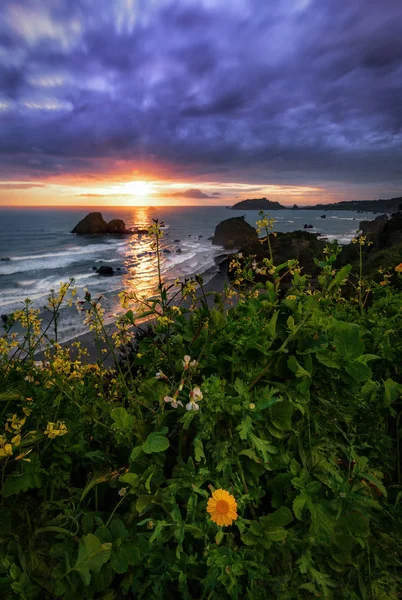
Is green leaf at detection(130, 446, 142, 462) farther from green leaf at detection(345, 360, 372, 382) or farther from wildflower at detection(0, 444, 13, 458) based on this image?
green leaf at detection(345, 360, 372, 382)

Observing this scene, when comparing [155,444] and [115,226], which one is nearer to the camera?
[155,444]

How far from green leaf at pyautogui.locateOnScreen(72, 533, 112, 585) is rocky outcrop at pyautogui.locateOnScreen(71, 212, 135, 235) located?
98.3 m

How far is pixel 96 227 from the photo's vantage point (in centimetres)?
9275

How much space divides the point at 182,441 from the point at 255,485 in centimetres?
37

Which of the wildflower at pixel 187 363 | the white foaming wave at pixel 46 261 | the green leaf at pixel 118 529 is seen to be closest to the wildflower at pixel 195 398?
the wildflower at pixel 187 363

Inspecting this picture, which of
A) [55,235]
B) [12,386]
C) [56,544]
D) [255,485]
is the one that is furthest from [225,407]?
[55,235]

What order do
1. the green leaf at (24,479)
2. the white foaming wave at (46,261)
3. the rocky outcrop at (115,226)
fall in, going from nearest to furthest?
1. the green leaf at (24,479)
2. the white foaming wave at (46,261)
3. the rocky outcrop at (115,226)

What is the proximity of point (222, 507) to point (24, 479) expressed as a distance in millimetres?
883

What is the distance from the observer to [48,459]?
1568 mm

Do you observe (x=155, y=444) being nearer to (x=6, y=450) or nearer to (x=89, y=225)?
(x=6, y=450)

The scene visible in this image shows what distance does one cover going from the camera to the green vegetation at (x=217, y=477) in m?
1.23

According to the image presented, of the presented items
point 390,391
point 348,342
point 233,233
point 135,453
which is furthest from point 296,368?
point 233,233

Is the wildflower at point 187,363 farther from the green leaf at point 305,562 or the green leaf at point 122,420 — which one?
the green leaf at point 305,562

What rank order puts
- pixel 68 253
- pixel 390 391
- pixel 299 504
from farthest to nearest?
pixel 68 253 < pixel 390 391 < pixel 299 504
